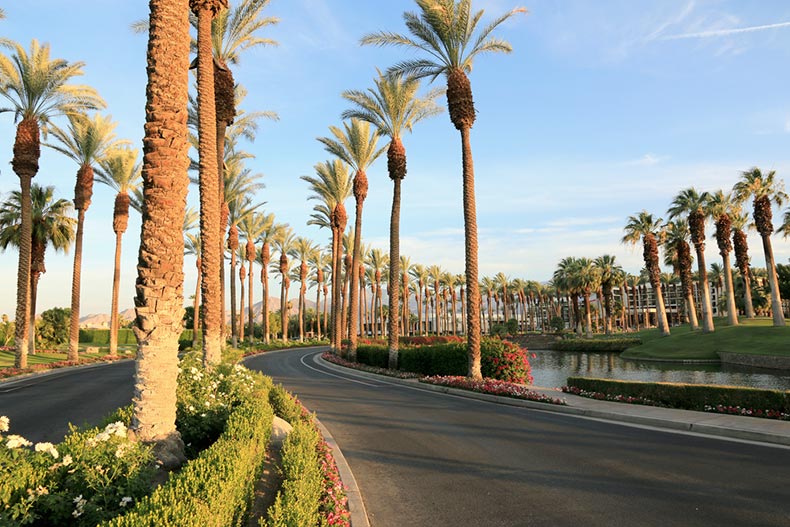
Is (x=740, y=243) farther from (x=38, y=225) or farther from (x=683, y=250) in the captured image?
(x=38, y=225)

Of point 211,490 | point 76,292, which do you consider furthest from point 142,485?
point 76,292

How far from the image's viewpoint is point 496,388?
17156 mm

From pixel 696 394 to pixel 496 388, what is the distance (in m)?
6.10

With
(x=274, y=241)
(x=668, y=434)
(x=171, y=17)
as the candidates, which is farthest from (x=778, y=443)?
(x=274, y=241)

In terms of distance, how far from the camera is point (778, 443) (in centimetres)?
944

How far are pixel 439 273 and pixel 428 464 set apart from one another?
328 feet

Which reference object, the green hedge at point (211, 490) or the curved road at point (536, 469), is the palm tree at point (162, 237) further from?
the curved road at point (536, 469)

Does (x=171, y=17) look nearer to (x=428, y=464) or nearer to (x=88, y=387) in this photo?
(x=428, y=464)

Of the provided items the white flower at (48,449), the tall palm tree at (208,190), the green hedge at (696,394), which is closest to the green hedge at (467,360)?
the green hedge at (696,394)

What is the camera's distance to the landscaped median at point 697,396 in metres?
11.7

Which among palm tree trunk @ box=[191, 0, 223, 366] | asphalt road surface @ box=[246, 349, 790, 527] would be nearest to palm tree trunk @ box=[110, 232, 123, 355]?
palm tree trunk @ box=[191, 0, 223, 366]

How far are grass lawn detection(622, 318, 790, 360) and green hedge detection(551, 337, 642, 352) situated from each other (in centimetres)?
656

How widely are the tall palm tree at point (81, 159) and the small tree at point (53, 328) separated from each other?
17.0m

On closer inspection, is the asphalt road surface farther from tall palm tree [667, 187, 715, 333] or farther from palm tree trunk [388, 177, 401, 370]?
tall palm tree [667, 187, 715, 333]
